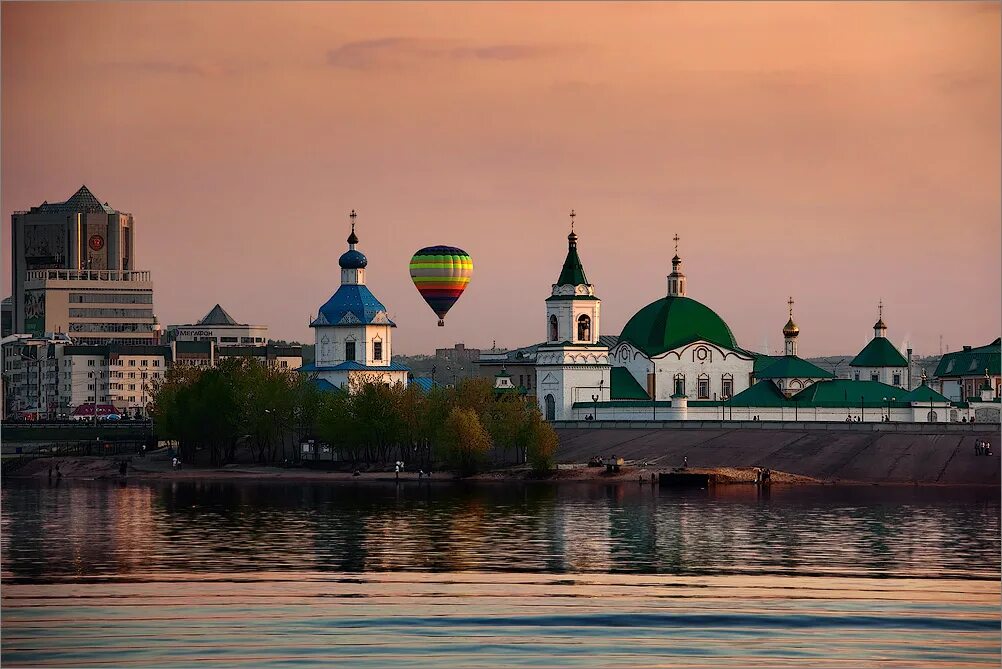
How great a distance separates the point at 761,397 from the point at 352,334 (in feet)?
97.0

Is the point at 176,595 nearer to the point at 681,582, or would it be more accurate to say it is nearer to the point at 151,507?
the point at 681,582

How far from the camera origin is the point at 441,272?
136625 millimetres

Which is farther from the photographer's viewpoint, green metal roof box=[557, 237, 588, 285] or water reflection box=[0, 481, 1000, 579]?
green metal roof box=[557, 237, 588, 285]

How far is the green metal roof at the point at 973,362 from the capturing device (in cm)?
16238

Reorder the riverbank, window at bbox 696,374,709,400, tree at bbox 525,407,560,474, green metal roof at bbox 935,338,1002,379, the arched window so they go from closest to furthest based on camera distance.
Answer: the riverbank
tree at bbox 525,407,560,474
the arched window
window at bbox 696,374,709,400
green metal roof at bbox 935,338,1002,379

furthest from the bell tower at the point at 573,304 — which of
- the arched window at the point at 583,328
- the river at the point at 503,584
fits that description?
the river at the point at 503,584

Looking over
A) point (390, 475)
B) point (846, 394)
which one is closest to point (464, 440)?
point (390, 475)

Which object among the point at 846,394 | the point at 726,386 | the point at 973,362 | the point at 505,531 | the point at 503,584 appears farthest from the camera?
the point at 973,362

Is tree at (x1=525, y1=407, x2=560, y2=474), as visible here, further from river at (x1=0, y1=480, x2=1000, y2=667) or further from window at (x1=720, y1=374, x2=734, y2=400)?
window at (x1=720, y1=374, x2=734, y2=400)

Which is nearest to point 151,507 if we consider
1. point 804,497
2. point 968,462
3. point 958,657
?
point 804,497

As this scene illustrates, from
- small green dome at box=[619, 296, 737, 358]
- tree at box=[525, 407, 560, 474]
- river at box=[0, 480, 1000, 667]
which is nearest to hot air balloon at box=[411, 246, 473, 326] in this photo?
small green dome at box=[619, 296, 737, 358]

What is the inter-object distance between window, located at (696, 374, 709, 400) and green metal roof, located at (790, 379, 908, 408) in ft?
25.1

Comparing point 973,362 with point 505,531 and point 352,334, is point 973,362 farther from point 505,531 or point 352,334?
point 505,531

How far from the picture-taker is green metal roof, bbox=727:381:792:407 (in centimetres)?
13650
